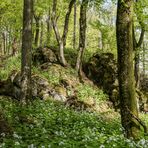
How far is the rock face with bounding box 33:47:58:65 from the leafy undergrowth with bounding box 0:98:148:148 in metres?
8.33

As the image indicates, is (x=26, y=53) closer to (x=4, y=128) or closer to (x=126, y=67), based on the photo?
(x=126, y=67)

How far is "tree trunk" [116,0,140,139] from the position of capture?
1052 cm

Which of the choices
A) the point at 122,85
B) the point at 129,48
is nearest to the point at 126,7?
the point at 129,48

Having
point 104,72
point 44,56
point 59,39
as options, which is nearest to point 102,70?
point 104,72

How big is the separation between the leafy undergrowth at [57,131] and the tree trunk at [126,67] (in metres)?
0.47

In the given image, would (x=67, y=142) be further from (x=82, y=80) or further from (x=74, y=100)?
(x=82, y=80)

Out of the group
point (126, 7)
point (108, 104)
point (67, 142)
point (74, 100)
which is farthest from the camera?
point (108, 104)

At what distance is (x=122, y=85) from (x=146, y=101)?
1781cm

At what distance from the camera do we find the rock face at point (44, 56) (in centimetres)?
2723

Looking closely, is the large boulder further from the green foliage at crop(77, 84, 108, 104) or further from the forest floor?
the green foliage at crop(77, 84, 108, 104)

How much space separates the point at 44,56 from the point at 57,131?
18376mm

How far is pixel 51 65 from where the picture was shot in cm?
2584

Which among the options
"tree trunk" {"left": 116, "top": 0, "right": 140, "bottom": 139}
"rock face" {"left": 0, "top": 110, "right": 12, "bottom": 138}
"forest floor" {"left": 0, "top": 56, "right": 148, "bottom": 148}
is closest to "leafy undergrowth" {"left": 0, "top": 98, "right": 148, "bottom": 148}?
"forest floor" {"left": 0, "top": 56, "right": 148, "bottom": 148}

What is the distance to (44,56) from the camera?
2755 cm
